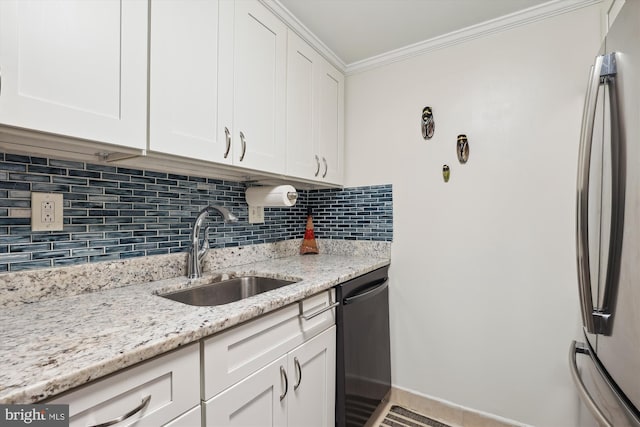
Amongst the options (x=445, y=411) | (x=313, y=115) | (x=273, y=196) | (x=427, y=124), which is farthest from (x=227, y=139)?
(x=445, y=411)

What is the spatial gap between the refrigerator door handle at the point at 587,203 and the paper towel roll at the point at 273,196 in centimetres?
122

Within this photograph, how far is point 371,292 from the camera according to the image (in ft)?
5.54

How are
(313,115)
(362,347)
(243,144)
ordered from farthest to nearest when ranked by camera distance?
1. (313,115)
2. (362,347)
3. (243,144)

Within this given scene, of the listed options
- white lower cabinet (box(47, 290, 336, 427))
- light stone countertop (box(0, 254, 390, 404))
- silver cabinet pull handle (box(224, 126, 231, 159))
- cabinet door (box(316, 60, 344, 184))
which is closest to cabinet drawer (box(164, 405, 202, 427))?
white lower cabinet (box(47, 290, 336, 427))

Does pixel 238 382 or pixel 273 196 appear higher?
pixel 273 196

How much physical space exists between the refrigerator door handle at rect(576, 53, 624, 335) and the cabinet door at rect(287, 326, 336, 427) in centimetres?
94

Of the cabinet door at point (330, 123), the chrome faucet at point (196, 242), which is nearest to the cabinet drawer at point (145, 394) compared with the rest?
the chrome faucet at point (196, 242)

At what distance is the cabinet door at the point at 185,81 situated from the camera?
1011 millimetres

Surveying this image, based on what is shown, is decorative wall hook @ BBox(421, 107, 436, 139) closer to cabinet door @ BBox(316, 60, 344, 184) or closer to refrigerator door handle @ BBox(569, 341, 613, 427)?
cabinet door @ BBox(316, 60, 344, 184)

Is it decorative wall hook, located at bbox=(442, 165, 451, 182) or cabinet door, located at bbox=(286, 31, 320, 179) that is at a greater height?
cabinet door, located at bbox=(286, 31, 320, 179)

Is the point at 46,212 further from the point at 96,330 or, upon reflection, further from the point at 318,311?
the point at 318,311

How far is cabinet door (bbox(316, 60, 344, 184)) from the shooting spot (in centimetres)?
189

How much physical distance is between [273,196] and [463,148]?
1119 mm

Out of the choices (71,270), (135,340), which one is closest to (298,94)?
(71,270)
